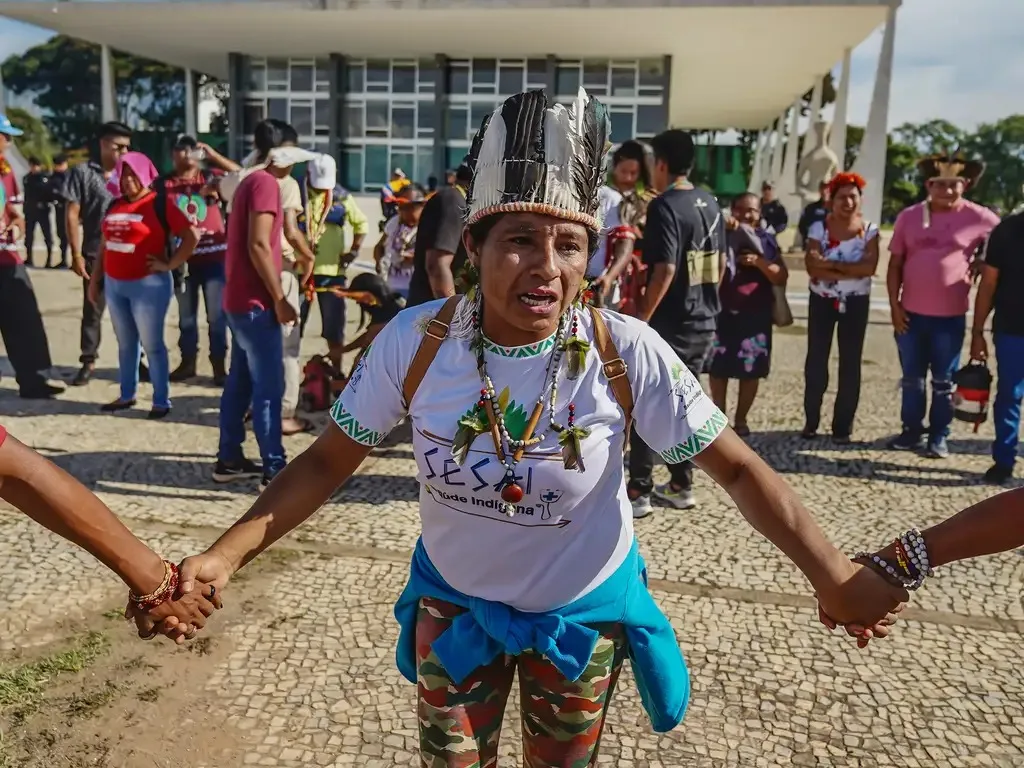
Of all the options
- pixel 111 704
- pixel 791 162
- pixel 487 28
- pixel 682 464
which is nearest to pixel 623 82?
pixel 487 28

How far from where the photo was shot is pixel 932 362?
6316mm

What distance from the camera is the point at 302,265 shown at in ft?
19.9

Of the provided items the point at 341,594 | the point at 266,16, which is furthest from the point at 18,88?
the point at 341,594

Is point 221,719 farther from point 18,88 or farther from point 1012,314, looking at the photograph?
point 18,88

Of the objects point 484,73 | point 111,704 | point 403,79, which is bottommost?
point 111,704

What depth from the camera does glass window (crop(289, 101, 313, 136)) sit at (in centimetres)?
2912

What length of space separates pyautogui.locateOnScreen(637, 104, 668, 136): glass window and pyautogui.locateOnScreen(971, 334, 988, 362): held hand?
23.0 m

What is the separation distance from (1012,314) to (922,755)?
3.58 meters

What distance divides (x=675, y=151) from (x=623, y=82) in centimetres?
2455

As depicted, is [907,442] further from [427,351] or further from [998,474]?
[427,351]

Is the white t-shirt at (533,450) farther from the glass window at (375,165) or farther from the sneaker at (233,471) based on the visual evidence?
the glass window at (375,165)

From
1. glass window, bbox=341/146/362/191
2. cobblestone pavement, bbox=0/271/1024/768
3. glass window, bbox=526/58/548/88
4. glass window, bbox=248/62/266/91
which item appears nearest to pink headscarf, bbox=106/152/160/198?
cobblestone pavement, bbox=0/271/1024/768

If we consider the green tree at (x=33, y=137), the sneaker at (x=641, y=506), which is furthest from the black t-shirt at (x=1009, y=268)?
the green tree at (x=33, y=137)

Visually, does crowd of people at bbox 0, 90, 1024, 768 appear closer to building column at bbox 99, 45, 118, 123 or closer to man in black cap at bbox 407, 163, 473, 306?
man in black cap at bbox 407, 163, 473, 306
